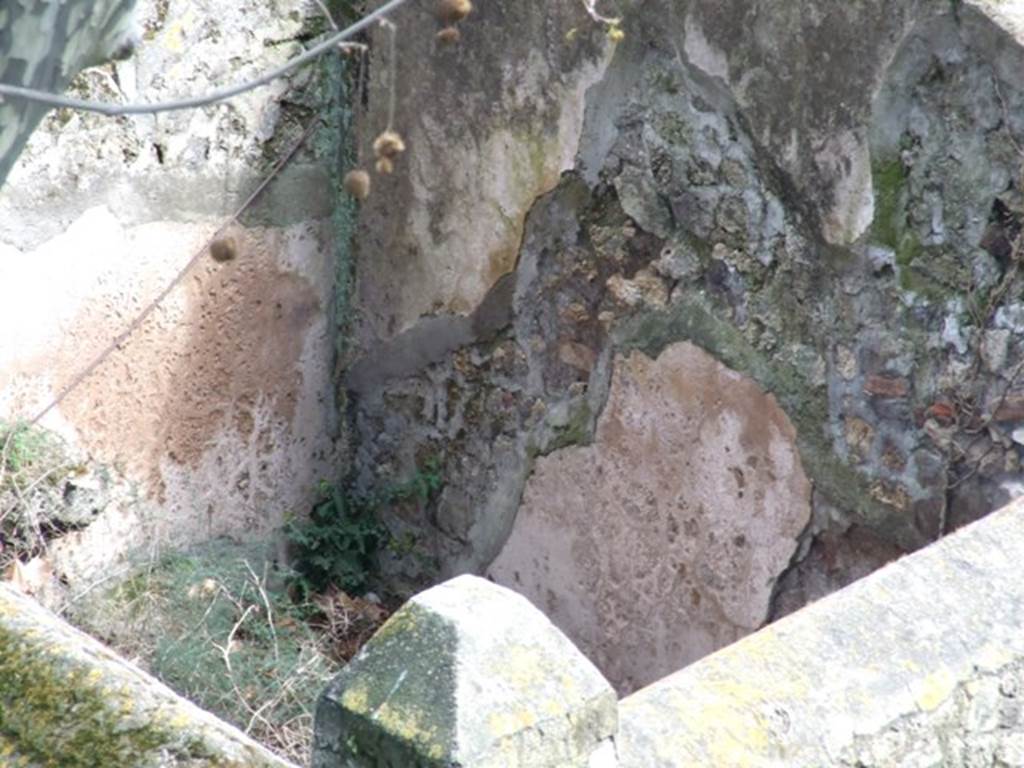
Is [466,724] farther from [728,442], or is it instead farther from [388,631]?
[728,442]

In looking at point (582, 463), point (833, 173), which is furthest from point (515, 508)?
point (833, 173)

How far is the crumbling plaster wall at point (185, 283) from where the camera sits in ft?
16.0

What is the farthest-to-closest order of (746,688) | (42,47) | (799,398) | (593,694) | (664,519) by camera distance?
1. (664,519)
2. (799,398)
3. (746,688)
4. (593,694)
5. (42,47)

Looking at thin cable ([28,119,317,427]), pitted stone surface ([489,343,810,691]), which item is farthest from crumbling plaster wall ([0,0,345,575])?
pitted stone surface ([489,343,810,691])

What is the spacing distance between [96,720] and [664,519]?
99.6 inches

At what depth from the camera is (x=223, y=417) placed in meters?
5.32

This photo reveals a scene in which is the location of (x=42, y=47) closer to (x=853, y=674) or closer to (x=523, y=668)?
(x=523, y=668)

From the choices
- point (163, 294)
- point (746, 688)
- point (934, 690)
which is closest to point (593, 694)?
point (746, 688)

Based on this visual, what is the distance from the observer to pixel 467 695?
2.32m

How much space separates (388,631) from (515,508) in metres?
2.78

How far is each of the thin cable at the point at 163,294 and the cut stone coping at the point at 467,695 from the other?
8.79 feet

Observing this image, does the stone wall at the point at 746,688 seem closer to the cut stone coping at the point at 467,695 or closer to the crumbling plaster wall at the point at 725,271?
the cut stone coping at the point at 467,695

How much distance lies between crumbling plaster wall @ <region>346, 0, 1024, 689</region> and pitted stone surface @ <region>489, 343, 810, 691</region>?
2 cm

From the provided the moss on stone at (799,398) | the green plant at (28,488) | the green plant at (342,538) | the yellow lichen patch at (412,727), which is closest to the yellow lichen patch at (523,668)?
the yellow lichen patch at (412,727)
